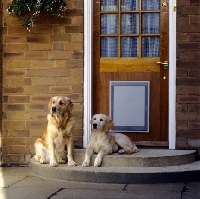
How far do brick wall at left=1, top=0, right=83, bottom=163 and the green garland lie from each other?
0.23m

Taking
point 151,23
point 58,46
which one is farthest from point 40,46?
point 151,23

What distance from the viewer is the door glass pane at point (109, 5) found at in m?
7.33

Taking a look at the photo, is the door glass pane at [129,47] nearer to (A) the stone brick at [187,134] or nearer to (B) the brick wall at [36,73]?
(B) the brick wall at [36,73]

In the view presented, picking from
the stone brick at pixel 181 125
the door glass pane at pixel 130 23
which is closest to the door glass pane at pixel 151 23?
the door glass pane at pixel 130 23

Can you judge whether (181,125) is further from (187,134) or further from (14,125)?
(14,125)

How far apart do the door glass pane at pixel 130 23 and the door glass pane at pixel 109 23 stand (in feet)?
0.39

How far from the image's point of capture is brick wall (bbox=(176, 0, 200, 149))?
699cm

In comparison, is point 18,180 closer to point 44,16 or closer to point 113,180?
point 113,180

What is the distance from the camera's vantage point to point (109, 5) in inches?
289

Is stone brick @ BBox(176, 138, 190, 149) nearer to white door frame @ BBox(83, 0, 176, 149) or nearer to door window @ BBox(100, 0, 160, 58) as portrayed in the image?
white door frame @ BBox(83, 0, 176, 149)

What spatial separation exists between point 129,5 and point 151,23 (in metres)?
0.44

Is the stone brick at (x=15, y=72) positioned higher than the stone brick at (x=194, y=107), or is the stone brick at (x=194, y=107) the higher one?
the stone brick at (x=15, y=72)

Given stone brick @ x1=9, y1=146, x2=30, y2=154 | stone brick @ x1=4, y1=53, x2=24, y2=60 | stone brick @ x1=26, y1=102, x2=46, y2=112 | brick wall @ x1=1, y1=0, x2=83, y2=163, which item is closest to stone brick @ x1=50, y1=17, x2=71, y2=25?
brick wall @ x1=1, y1=0, x2=83, y2=163

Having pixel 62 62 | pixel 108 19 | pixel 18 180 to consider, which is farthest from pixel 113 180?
pixel 108 19
